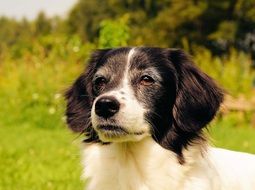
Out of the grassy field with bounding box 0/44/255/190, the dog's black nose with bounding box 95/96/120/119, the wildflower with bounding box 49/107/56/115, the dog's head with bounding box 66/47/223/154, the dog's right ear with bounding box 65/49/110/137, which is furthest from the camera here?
the wildflower with bounding box 49/107/56/115

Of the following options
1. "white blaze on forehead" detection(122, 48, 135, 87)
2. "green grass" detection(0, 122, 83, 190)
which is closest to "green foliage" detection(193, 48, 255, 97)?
"green grass" detection(0, 122, 83, 190)

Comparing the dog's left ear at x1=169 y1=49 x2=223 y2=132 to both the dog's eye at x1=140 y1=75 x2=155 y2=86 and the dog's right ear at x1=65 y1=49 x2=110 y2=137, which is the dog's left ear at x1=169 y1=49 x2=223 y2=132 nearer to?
the dog's eye at x1=140 y1=75 x2=155 y2=86

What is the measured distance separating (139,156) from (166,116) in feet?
1.12

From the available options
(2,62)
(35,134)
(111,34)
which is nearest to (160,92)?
(35,134)

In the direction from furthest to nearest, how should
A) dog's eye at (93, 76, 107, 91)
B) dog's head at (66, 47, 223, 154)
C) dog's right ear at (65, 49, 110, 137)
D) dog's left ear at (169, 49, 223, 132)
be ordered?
dog's right ear at (65, 49, 110, 137) < dog's left ear at (169, 49, 223, 132) < dog's eye at (93, 76, 107, 91) < dog's head at (66, 47, 223, 154)

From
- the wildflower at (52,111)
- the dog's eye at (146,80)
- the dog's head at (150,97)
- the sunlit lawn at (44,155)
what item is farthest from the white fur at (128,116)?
the wildflower at (52,111)

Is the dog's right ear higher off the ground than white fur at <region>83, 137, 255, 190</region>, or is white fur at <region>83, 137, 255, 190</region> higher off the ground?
the dog's right ear

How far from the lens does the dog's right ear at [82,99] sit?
475 cm

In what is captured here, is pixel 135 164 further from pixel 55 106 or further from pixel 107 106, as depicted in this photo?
pixel 55 106

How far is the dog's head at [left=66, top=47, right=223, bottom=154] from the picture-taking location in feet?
13.6

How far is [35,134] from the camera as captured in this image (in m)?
11.0

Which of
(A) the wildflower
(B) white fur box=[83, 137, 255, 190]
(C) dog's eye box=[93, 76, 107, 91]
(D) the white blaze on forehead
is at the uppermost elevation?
(D) the white blaze on forehead

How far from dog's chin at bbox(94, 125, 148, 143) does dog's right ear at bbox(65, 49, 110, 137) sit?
1.51ft

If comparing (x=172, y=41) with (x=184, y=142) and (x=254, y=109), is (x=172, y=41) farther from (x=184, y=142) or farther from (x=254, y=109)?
(x=184, y=142)
